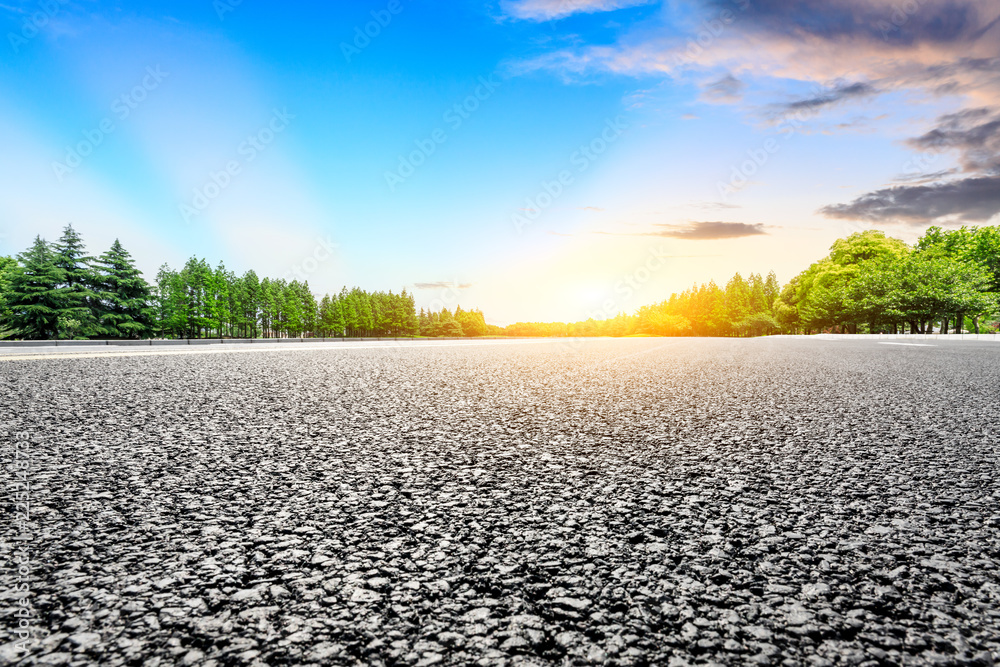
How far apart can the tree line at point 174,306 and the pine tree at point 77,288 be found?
8 cm

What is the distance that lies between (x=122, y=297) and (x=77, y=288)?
Answer: 4.28 metres

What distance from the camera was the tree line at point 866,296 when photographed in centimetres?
5431

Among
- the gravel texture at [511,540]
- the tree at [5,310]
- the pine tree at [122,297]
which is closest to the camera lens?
the gravel texture at [511,540]

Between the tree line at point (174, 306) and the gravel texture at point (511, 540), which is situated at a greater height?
the tree line at point (174, 306)

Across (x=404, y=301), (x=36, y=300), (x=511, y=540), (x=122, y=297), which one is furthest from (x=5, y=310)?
(x=404, y=301)

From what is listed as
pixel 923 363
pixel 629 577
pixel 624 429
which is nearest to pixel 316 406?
pixel 624 429

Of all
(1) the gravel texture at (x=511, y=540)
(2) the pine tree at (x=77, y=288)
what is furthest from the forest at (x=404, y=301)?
(1) the gravel texture at (x=511, y=540)

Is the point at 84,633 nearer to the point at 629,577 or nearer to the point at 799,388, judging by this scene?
the point at 629,577

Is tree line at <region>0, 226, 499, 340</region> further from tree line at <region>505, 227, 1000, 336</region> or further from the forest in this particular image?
tree line at <region>505, 227, 1000, 336</region>

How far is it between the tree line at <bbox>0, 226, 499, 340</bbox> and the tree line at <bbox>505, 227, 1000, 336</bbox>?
4870 cm

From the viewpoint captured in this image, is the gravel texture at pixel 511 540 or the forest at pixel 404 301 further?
the forest at pixel 404 301

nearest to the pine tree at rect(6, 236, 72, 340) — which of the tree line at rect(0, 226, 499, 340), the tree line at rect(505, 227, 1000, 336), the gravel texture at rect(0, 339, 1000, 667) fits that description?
the tree line at rect(0, 226, 499, 340)

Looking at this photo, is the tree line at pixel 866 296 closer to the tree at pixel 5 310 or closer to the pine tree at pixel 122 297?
the pine tree at pixel 122 297

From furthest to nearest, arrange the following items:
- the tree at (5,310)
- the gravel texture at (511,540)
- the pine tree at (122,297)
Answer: the pine tree at (122,297)
the tree at (5,310)
the gravel texture at (511,540)
